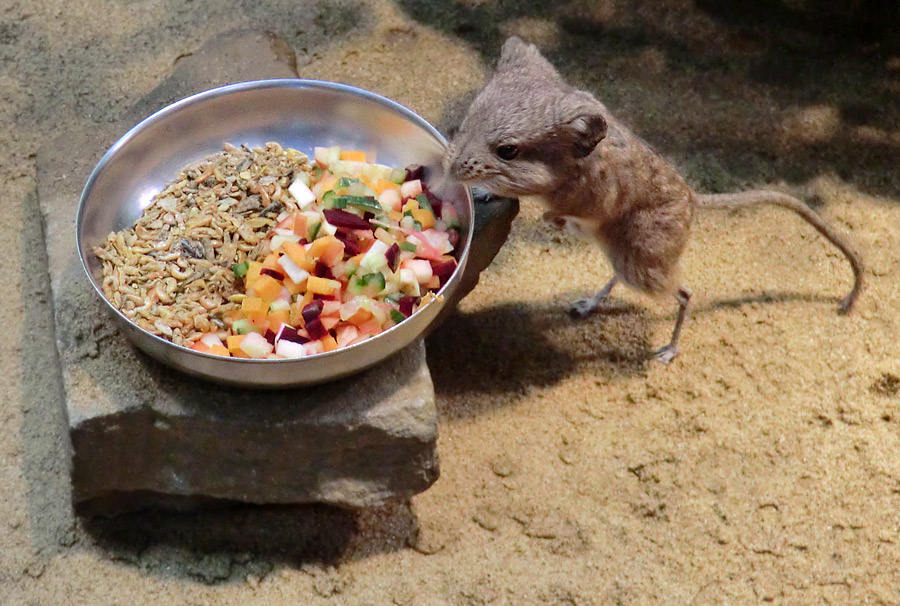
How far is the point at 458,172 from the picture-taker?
3.15m

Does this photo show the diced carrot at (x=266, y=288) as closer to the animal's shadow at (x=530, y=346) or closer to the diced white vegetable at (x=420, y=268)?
the diced white vegetable at (x=420, y=268)

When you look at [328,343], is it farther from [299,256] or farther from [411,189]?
[411,189]

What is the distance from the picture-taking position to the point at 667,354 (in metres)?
4.06

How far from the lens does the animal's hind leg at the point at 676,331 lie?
392cm

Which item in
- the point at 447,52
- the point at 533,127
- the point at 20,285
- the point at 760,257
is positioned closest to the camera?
the point at 533,127

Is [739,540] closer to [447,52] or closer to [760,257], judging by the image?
[760,257]

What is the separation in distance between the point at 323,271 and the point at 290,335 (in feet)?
0.97

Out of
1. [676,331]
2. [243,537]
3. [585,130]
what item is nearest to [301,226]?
[585,130]

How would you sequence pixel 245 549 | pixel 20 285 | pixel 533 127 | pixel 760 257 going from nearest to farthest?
pixel 533 127 < pixel 245 549 < pixel 20 285 < pixel 760 257

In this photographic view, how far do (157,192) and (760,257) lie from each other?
2.95m

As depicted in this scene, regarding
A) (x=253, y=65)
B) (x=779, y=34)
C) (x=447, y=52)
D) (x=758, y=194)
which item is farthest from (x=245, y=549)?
(x=779, y=34)

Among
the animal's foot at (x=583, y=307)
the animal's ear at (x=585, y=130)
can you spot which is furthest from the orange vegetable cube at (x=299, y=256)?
the animal's foot at (x=583, y=307)

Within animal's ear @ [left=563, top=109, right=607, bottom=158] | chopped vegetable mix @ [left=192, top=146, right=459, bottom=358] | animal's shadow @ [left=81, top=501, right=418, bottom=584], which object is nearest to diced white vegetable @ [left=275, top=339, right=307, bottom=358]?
Answer: chopped vegetable mix @ [left=192, top=146, right=459, bottom=358]

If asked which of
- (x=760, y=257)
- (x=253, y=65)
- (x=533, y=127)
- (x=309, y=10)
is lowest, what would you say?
(x=760, y=257)
